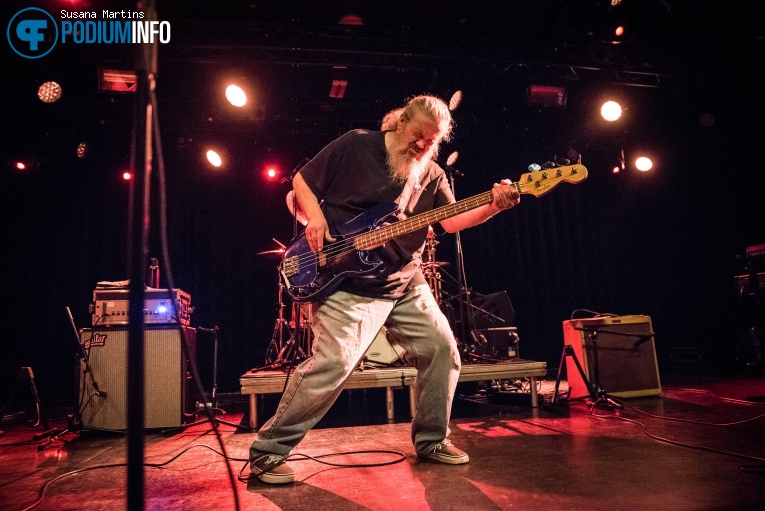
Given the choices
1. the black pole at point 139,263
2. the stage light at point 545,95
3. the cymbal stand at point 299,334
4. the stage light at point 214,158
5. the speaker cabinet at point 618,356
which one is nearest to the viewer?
the black pole at point 139,263

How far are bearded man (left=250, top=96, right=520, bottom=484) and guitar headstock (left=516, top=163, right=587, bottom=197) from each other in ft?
0.54

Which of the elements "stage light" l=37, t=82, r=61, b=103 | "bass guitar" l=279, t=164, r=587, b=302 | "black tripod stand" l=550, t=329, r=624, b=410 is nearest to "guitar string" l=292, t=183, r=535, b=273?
"bass guitar" l=279, t=164, r=587, b=302

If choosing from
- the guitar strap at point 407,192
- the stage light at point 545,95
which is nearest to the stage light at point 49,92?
the guitar strap at point 407,192

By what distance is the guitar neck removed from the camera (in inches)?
110

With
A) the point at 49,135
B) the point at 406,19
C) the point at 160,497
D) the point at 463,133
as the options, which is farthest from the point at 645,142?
the point at 49,135

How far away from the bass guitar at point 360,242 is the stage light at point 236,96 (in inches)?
199

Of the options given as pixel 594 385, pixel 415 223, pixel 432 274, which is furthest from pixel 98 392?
pixel 594 385

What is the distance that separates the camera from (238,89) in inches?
281

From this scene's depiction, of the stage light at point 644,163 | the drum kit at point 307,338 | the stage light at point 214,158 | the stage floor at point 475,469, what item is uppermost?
the stage light at point 214,158

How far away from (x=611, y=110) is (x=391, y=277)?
6944 millimetres

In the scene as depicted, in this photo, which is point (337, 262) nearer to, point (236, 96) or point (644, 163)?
point (236, 96)

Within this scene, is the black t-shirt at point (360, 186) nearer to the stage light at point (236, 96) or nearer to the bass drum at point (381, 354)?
the bass drum at point (381, 354)

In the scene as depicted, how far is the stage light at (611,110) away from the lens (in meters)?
7.94

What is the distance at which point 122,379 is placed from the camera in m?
4.50
